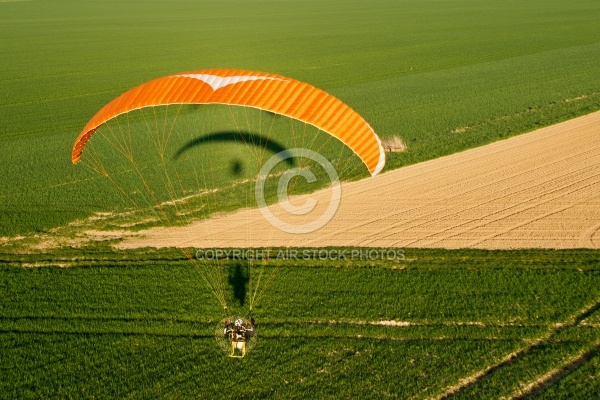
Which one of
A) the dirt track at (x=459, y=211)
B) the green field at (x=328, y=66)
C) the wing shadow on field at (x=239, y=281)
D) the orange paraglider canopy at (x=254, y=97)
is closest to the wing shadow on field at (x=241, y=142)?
the dirt track at (x=459, y=211)

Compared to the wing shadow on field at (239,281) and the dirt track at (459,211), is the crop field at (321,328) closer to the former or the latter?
the wing shadow on field at (239,281)

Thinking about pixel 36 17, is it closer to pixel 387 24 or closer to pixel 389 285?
pixel 387 24

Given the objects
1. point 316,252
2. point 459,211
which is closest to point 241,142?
point 316,252

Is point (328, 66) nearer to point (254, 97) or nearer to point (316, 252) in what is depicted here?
point (316, 252)

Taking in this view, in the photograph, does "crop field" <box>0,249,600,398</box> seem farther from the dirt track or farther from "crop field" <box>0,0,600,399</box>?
the dirt track

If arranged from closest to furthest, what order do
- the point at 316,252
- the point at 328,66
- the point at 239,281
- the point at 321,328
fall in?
the point at 321,328, the point at 239,281, the point at 316,252, the point at 328,66

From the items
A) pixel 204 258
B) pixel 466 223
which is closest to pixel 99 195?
pixel 204 258
